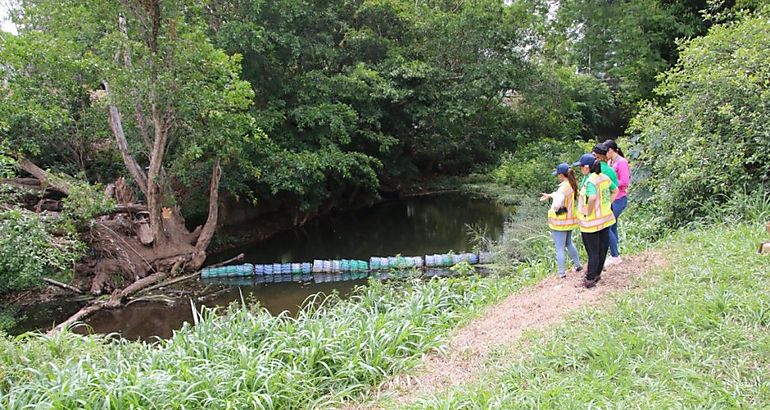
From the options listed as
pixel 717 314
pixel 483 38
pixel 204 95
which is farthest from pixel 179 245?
pixel 483 38

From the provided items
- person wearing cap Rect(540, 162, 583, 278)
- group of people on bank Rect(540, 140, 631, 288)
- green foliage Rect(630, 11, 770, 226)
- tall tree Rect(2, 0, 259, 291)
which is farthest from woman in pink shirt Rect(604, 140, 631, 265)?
tall tree Rect(2, 0, 259, 291)

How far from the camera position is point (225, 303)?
7.90 metres

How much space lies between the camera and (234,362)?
134 inches

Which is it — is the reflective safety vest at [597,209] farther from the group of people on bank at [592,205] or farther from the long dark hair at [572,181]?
the long dark hair at [572,181]

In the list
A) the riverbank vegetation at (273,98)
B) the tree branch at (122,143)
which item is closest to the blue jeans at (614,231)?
the riverbank vegetation at (273,98)

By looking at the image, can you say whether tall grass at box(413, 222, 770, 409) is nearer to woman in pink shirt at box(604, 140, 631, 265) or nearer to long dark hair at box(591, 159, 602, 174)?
woman in pink shirt at box(604, 140, 631, 265)

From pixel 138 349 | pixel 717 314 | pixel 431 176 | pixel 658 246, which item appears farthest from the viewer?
pixel 431 176

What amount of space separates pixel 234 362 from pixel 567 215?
10.1ft

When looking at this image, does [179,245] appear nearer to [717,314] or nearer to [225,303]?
[225,303]

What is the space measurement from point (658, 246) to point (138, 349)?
5.02 m

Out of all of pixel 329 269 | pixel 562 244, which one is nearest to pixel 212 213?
pixel 329 269

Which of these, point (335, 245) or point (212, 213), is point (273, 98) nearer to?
point (212, 213)

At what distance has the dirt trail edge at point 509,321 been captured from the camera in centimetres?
317

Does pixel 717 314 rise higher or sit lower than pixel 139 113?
lower
